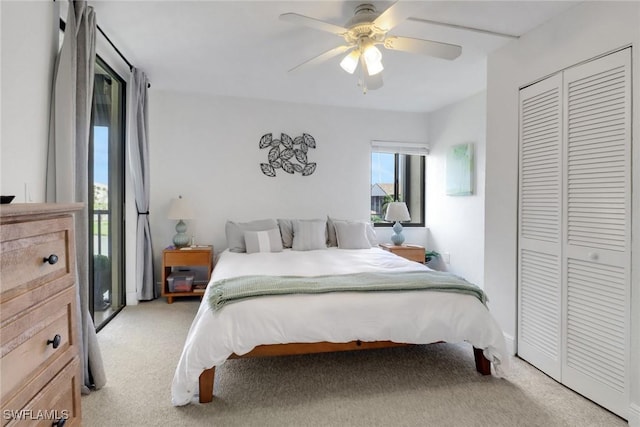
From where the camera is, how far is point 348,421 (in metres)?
1.77

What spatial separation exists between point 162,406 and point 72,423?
0.67 meters

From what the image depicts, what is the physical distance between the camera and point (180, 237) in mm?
3852

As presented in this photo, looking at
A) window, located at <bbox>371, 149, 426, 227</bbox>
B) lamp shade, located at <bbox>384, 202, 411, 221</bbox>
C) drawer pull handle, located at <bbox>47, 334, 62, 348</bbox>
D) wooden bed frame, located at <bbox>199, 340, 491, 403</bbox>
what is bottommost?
wooden bed frame, located at <bbox>199, 340, 491, 403</bbox>

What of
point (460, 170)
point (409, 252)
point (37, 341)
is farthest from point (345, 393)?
point (460, 170)

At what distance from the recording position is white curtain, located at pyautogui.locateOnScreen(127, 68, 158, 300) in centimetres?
339

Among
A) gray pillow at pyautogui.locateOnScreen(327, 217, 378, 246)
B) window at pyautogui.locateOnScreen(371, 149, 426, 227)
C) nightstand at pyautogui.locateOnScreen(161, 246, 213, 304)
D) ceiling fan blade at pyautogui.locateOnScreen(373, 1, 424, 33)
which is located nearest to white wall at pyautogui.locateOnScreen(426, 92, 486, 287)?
window at pyautogui.locateOnScreen(371, 149, 426, 227)

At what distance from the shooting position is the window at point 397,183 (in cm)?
495

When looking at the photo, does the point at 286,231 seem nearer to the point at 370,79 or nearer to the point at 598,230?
the point at 370,79

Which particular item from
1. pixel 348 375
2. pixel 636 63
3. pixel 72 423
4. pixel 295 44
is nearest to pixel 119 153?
pixel 295 44

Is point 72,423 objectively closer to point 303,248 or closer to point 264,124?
point 303,248

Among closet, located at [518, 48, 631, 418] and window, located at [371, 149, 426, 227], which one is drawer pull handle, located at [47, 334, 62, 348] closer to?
closet, located at [518, 48, 631, 418]

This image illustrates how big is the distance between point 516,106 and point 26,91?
3.08 metres

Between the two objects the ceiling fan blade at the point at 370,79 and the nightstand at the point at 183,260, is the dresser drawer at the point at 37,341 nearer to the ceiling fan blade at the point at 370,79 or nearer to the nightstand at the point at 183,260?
the ceiling fan blade at the point at 370,79

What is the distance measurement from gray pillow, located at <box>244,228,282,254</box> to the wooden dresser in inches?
93.1
